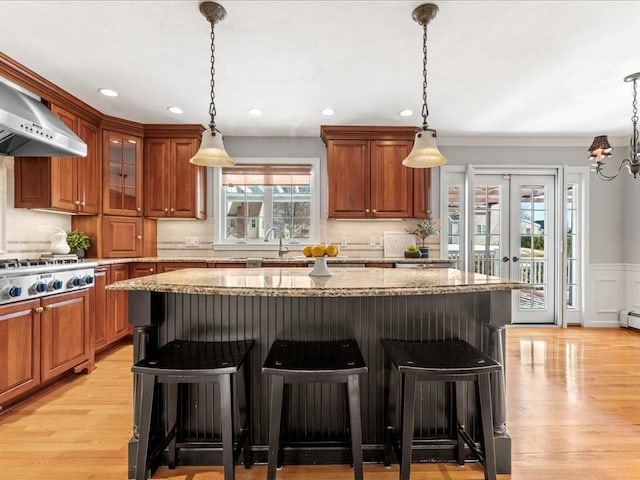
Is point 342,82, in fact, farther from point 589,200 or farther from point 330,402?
point 589,200

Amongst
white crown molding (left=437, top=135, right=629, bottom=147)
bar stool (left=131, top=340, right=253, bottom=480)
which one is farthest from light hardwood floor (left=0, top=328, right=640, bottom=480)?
white crown molding (left=437, top=135, right=629, bottom=147)

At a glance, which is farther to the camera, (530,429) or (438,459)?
(530,429)

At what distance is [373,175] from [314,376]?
3337 millimetres

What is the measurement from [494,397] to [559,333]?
341cm

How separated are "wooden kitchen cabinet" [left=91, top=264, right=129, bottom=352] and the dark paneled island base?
1908mm

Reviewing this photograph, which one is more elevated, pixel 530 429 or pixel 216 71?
pixel 216 71

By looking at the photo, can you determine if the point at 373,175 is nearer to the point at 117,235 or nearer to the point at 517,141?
the point at 517,141

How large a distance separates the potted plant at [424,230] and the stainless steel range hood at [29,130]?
3751mm

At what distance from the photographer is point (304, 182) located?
16.0ft

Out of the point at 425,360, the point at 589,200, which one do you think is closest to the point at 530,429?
the point at 425,360

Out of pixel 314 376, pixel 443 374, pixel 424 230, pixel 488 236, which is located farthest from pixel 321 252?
pixel 488 236

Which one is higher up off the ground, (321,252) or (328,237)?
(328,237)

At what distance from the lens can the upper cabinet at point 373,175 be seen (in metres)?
4.43

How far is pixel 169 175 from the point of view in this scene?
4.41 m
